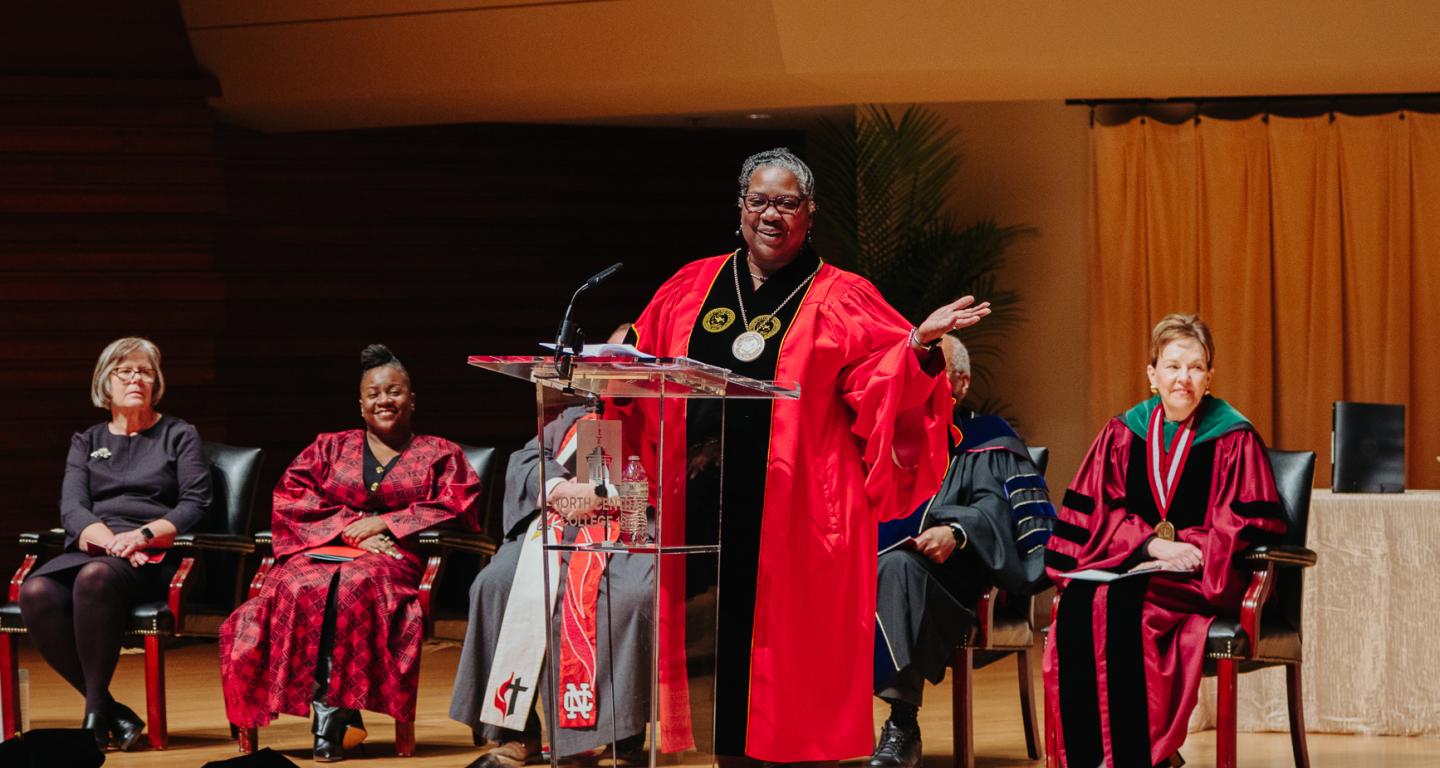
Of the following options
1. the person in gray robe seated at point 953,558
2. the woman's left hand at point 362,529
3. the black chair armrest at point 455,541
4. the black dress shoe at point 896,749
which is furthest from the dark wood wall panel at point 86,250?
the black dress shoe at point 896,749

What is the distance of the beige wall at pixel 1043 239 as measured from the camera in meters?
8.11

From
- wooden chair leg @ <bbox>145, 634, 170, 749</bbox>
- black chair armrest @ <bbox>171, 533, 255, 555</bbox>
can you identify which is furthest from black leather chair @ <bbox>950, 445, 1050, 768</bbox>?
wooden chair leg @ <bbox>145, 634, 170, 749</bbox>

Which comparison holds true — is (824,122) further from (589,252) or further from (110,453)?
(110,453)

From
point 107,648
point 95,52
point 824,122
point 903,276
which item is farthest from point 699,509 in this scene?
point 824,122

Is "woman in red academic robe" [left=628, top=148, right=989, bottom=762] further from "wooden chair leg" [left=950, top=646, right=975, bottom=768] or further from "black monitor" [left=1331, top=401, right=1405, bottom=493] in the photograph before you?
"black monitor" [left=1331, top=401, right=1405, bottom=493]

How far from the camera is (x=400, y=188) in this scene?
366 inches

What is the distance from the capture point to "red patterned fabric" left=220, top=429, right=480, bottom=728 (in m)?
5.28

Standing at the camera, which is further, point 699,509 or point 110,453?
point 110,453

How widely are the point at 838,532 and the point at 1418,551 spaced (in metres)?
2.74

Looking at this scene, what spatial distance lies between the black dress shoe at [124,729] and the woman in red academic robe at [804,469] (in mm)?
2583

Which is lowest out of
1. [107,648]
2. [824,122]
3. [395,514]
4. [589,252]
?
Answer: [107,648]

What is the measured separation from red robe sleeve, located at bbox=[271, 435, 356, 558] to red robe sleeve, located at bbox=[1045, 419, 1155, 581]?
212 centimetres

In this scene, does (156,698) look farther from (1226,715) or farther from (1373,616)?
(1373,616)

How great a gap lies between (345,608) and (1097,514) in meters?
2.12
